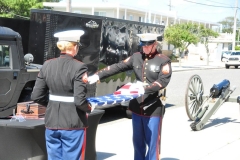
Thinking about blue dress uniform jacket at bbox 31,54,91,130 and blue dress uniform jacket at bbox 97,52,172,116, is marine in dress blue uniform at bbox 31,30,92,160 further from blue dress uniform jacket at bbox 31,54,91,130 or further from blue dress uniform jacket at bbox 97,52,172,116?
blue dress uniform jacket at bbox 97,52,172,116

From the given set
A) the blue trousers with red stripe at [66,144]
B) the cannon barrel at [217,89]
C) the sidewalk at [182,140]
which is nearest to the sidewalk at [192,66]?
the sidewalk at [182,140]

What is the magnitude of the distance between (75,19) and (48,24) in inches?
21.3

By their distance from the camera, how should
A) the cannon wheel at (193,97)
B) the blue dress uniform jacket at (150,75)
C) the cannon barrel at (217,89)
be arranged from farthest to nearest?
the cannon wheel at (193,97) → the cannon barrel at (217,89) → the blue dress uniform jacket at (150,75)

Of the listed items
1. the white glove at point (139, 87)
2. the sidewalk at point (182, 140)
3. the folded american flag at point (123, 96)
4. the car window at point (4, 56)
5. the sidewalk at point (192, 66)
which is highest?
the car window at point (4, 56)

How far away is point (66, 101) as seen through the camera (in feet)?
13.4

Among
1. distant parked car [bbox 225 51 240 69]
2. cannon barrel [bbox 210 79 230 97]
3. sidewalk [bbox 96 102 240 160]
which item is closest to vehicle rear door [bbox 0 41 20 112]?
sidewalk [bbox 96 102 240 160]

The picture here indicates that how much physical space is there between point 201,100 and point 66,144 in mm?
6216

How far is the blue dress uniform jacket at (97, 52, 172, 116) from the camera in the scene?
5.02 m

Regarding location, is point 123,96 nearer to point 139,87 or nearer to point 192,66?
point 139,87

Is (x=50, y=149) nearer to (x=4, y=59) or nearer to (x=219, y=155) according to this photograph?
(x=4, y=59)

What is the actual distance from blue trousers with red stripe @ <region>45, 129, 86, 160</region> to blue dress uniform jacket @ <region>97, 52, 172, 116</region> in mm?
1058

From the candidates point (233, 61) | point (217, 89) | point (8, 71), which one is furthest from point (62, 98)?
point (233, 61)

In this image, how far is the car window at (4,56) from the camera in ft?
21.1

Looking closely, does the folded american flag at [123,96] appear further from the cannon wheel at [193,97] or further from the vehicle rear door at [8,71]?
the cannon wheel at [193,97]
